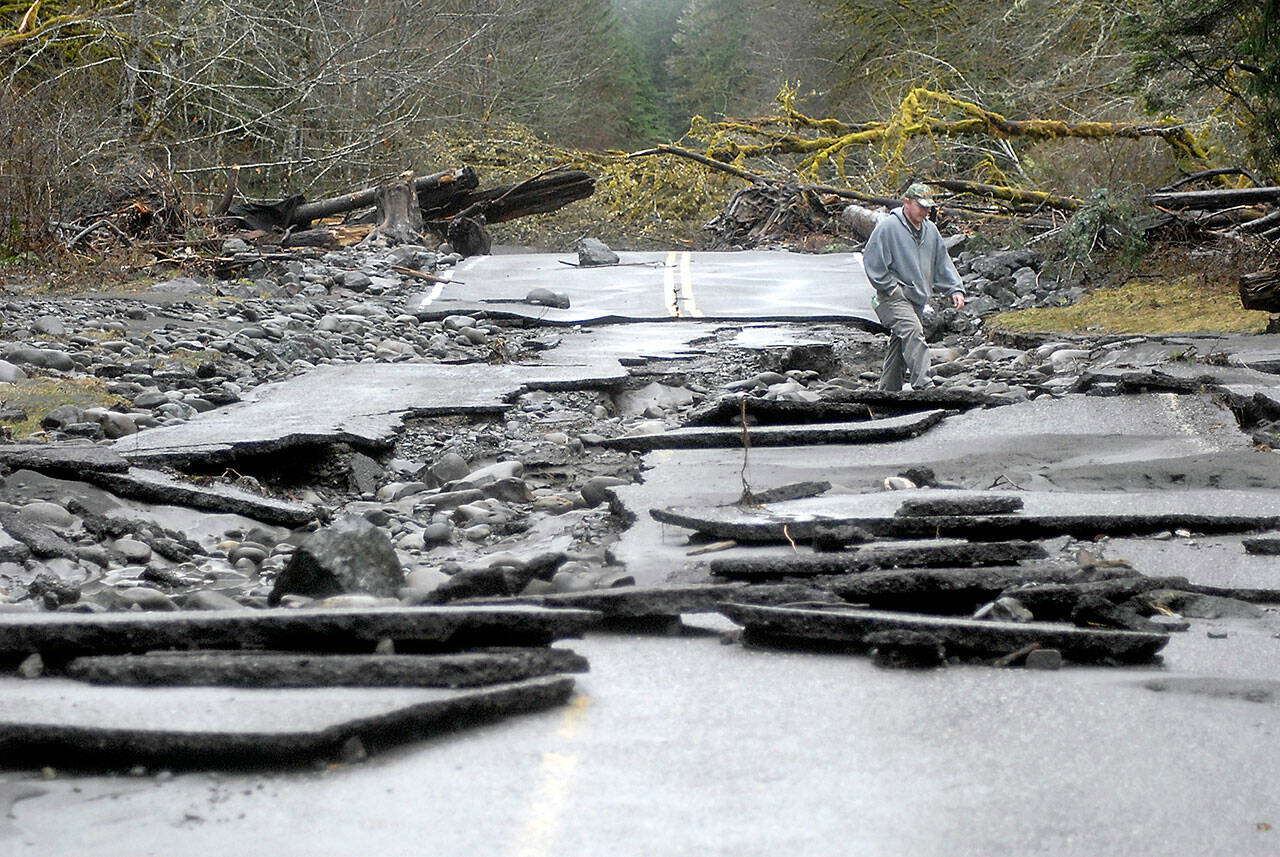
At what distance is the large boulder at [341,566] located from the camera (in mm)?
4410

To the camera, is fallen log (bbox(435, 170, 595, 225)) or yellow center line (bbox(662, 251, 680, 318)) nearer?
yellow center line (bbox(662, 251, 680, 318))

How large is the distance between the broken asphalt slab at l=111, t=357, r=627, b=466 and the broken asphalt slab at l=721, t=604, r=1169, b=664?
3.91 meters

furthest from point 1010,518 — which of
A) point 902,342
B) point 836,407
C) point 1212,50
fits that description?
point 1212,50

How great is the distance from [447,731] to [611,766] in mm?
411

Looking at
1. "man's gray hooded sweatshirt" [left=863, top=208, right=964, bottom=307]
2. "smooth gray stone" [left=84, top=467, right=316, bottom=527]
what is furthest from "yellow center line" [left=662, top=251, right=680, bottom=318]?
"smooth gray stone" [left=84, top=467, right=316, bottom=527]

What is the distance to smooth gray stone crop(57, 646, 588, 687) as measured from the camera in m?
3.19

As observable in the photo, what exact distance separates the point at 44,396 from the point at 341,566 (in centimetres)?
433

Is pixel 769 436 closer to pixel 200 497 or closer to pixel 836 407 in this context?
pixel 836 407

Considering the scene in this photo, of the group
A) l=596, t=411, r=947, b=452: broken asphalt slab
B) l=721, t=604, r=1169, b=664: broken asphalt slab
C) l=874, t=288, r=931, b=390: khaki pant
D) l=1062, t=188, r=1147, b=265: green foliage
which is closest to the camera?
l=721, t=604, r=1169, b=664: broken asphalt slab

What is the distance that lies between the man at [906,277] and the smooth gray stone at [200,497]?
502 centimetres

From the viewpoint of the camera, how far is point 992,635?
12.4ft

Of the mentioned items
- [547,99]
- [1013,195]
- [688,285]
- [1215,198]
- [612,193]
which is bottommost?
[688,285]

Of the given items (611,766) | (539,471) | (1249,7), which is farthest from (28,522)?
(1249,7)

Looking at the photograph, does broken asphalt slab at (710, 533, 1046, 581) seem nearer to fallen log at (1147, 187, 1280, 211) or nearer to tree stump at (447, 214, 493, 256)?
fallen log at (1147, 187, 1280, 211)
